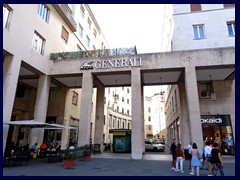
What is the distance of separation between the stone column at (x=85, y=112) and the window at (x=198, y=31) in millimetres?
12115

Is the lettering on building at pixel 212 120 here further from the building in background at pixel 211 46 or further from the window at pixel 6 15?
the window at pixel 6 15

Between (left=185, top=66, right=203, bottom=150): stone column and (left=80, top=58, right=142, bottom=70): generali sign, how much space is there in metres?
4.09

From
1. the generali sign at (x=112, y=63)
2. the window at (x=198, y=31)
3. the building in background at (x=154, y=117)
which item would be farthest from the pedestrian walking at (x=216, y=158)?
the building in background at (x=154, y=117)

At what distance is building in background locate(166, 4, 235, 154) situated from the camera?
664 inches

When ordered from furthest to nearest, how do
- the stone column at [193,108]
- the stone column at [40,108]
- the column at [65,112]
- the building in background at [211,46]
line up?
the column at [65,112] → the building in background at [211,46] → the stone column at [40,108] → the stone column at [193,108]

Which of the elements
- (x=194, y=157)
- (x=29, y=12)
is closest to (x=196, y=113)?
(x=194, y=157)

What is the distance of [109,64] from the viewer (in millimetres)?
16047

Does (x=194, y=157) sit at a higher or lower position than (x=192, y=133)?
lower

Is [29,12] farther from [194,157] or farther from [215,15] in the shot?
[215,15]

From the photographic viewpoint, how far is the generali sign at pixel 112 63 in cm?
1572

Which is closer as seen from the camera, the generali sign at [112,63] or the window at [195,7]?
the generali sign at [112,63]

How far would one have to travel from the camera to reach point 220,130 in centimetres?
1695

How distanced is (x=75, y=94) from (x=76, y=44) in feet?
20.9

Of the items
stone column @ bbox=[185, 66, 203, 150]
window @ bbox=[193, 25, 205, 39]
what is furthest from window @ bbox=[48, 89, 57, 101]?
window @ bbox=[193, 25, 205, 39]
